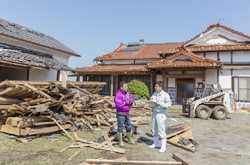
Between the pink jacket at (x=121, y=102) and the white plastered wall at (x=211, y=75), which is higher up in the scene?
the white plastered wall at (x=211, y=75)

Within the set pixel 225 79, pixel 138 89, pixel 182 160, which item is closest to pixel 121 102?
pixel 182 160

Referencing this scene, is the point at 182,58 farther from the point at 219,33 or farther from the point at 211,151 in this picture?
the point at 211,151

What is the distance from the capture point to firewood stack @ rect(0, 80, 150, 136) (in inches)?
213

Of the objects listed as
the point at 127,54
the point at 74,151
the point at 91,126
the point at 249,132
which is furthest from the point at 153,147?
the point at 127,54

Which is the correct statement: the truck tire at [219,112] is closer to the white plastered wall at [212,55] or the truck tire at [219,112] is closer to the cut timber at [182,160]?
the white plastered wall at [212,55]

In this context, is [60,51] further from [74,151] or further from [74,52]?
[74,151]

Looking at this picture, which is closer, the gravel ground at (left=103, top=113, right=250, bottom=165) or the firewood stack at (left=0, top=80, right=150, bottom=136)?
the gravel ground at (left=103, top=113, right=250, bottom=165)

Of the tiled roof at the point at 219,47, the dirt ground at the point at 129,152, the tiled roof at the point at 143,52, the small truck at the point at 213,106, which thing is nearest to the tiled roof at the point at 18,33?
the tiled roof at the point at 143,52

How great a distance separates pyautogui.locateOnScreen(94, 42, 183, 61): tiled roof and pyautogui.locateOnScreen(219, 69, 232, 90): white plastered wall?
20.5 feet

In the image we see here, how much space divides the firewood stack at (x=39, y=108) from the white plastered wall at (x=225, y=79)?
1156 cm

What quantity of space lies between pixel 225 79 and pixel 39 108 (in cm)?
1388

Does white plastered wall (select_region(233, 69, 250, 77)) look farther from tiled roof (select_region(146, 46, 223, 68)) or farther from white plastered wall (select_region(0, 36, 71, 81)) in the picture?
white plastered wall (select_region(0, 36, 71, 81))

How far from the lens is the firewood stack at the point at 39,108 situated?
17.7 ft

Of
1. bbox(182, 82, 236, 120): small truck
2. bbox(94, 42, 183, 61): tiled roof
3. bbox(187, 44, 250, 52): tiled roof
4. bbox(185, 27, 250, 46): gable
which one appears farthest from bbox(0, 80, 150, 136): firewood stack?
bbox(185, 27, 250, 46): gable
